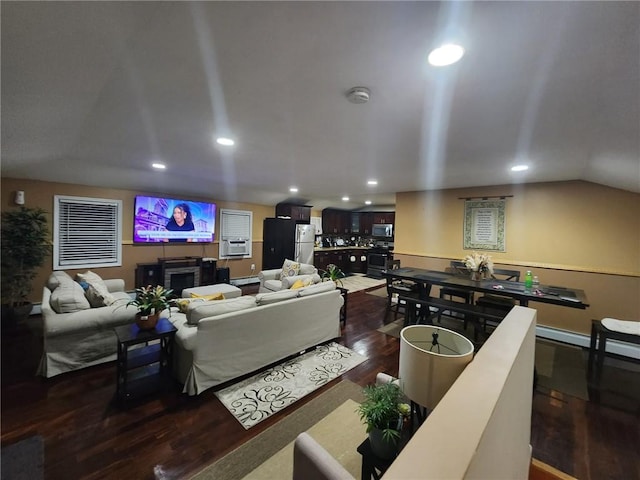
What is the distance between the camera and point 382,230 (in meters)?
8.76

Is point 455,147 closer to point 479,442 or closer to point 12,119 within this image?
point 479,442

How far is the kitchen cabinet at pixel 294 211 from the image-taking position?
7172 mm

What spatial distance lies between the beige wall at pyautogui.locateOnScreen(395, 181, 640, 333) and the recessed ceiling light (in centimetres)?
399

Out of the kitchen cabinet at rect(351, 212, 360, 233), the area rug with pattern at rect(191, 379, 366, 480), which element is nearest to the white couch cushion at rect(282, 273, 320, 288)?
the area rug with pattern at rect(191, 379, 366, 480)

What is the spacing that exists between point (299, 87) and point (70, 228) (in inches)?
197

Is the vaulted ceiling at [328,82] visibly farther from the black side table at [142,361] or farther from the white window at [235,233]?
the white window at [235,233]

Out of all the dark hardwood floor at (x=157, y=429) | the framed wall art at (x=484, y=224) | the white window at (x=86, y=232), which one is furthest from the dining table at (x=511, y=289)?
the white window at (x=86, y=232)

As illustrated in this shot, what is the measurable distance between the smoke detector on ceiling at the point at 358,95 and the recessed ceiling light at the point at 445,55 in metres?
0.40

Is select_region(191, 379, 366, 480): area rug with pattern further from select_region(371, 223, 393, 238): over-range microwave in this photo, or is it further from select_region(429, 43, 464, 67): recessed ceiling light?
select_region(371, 223, 393, 238): over-range microwave

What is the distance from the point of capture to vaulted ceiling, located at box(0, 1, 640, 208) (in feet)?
3.31

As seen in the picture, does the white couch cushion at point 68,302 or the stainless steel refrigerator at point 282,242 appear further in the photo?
the stainless steel refrigerator at point 282,242

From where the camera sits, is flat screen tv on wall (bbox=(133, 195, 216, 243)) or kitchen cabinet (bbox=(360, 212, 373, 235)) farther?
kitchen cabinet (bbox=(360, 212, 373, 235))

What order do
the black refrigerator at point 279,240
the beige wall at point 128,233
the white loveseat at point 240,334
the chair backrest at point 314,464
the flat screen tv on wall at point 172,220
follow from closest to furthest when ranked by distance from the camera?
1. the chair backrest at point 314,464
2. the white loveseat at point 240,334
3. the beige wall at point 128,233
4. the flat screen tv on wall at point 172,220
5. the black refrigerator at point 279,240

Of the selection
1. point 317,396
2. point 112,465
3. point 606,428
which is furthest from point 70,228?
point 606,428
